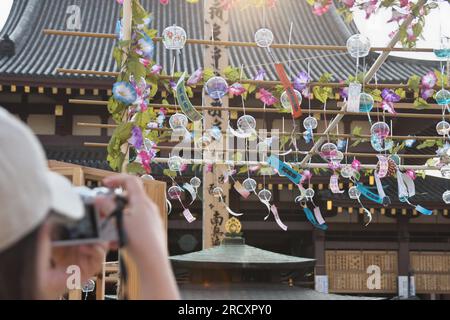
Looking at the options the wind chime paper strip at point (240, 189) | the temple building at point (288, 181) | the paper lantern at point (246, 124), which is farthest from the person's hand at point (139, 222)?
the temple building at point (288, 181)

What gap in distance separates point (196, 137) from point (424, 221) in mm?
9151

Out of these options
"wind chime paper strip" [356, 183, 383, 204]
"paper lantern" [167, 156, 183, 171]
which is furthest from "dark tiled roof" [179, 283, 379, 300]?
"wind chime paper strip" [356, 183, 383, 204]

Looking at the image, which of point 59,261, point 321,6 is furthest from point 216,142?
point 59,261

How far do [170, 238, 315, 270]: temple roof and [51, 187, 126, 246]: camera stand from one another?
10.7 feet

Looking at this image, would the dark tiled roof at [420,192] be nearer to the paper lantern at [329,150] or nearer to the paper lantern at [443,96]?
the paper lantern at [329,150]

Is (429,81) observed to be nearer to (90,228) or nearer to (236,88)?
(236,88)

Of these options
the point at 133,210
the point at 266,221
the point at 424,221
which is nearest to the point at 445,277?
the point at 424,221

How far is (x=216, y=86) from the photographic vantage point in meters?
5.86

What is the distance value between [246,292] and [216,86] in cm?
237

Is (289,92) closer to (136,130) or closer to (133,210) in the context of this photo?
(136,130)

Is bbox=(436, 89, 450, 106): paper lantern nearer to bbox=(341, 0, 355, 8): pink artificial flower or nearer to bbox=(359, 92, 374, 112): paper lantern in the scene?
bbox=(359, 92, 374, 112): paper lantern

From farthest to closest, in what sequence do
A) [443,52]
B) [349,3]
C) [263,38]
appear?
[263,38]
[443,52]
[349,3]

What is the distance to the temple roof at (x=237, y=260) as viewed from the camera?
438cm

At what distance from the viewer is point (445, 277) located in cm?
1452
